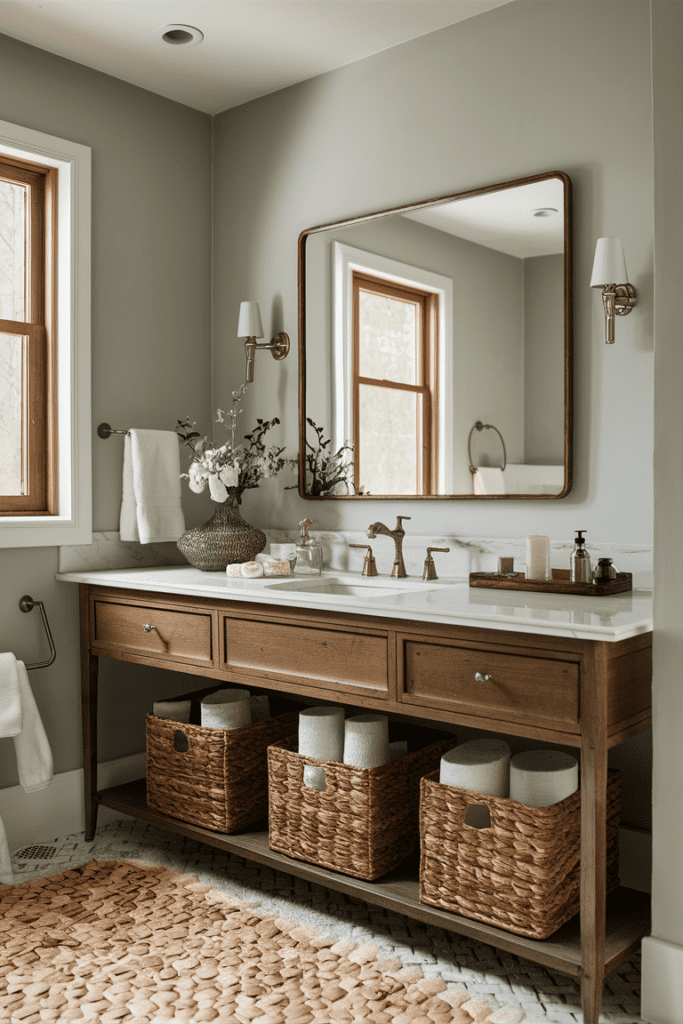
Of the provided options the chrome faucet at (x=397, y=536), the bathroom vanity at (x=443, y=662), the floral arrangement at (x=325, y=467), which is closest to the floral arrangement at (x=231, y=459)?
the floral arrangement at (x=325, y=467)

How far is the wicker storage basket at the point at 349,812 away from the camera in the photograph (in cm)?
209

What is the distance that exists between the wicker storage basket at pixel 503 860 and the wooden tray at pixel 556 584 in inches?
18.8

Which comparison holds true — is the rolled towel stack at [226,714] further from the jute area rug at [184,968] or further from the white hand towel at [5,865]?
the white hand towel at [5,865]

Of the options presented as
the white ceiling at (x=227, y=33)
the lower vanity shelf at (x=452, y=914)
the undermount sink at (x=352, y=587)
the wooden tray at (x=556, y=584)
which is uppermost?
the white ceiling at (x=227, y=33)

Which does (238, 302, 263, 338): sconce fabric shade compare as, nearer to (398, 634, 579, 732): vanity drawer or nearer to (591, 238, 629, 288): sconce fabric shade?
(591, 238, 629, 288): sconce fabric shade

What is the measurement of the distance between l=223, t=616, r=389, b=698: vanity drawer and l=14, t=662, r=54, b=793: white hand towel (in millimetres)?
644

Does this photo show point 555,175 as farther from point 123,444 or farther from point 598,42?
point 123,444

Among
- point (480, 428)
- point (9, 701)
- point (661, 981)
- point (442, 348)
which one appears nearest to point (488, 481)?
point (480, 428)

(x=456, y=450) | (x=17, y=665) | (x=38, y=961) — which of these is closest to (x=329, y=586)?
(x=456, y=450)

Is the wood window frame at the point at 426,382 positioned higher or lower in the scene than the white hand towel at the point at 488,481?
higher

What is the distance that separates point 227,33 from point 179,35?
0.15 metres

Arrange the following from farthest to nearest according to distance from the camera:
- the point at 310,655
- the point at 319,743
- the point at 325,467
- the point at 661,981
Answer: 1. the point at 325,467
2. the point at 319,743
3. the point at 310,655
4. the point at 661,981

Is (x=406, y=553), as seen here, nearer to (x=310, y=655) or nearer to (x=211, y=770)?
(x=310, y=655)

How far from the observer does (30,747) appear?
99.1 inches
